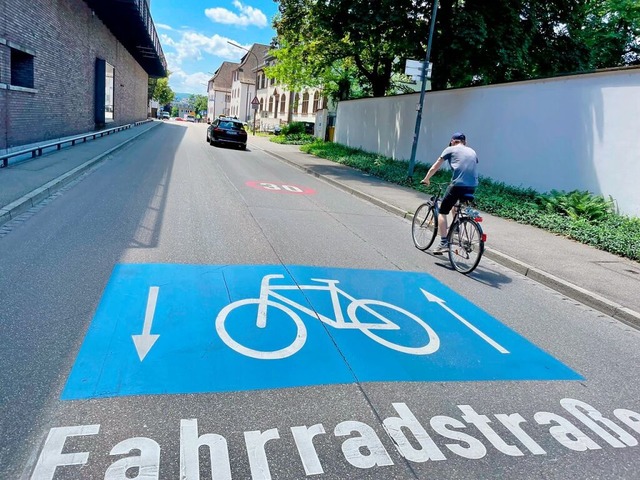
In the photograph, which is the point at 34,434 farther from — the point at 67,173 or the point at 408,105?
the point at 408,105

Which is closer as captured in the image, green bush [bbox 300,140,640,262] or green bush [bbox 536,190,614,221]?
green bush [bbox 300,140,640,262]

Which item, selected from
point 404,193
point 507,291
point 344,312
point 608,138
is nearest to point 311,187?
point 404,193

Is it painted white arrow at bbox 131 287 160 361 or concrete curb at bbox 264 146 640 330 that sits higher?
concrete curb at bbox 264 146 640 330

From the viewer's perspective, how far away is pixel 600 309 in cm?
592

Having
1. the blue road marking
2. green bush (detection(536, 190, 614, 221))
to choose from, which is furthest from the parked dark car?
the blue road marking

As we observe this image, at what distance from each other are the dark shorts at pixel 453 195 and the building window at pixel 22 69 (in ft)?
47.3

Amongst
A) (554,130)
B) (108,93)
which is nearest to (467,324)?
(554,130)

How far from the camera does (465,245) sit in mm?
6941

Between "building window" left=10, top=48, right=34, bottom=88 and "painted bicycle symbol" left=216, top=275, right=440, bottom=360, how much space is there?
14289 mm

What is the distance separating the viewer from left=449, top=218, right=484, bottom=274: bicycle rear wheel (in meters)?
6.71

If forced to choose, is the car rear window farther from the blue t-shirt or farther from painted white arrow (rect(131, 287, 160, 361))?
painted white arrow (rect(131, 287, 160, 361))

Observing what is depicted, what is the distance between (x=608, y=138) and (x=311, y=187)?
782 centimetres

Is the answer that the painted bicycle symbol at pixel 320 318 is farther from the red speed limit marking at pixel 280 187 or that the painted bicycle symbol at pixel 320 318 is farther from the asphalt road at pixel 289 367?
the red speed limit marking at pixel 280 187

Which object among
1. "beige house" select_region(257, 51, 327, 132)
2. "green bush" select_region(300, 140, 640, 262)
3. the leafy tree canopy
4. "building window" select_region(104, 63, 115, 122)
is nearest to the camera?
"green bush" select_region(300, 140, 640, 262)
